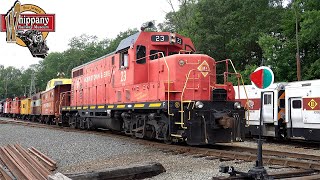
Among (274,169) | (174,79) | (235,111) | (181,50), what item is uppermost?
(181,50)

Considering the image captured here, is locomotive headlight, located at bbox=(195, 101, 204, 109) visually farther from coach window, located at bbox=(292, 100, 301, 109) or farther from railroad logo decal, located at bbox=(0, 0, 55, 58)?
coach window, located at bbox=(292, 100, 301, 109)

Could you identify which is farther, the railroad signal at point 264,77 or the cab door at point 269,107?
the cab door at point 269,107

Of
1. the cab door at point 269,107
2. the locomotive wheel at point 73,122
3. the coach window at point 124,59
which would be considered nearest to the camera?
the coach window at point 124,59

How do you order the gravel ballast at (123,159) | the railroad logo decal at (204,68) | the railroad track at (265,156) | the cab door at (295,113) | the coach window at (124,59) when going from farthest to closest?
the cab door at (295,113) → the coach window at (124,59) → the railroad logo decal at (204,68) → the railroad track at (265,156) → the gravel ballast at (123,159)

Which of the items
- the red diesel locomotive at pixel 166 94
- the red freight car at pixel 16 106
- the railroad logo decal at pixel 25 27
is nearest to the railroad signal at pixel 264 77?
the red diesel locomotive at pixel 166 94

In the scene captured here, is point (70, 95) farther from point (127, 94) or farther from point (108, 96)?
point (127, 94)

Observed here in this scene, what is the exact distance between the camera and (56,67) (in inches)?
3349

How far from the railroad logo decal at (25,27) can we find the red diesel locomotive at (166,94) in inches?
127

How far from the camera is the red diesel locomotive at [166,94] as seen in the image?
32.1ft

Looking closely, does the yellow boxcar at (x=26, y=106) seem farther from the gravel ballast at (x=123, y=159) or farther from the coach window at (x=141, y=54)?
the coach window at (x=141, y=54)

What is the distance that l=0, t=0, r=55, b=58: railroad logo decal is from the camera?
970 cm

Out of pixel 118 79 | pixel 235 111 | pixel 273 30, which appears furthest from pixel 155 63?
pixel 273 30

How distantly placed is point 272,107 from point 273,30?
1591 centimetres

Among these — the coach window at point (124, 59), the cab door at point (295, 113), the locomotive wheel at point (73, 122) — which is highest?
the coach window at point (124, 59)
